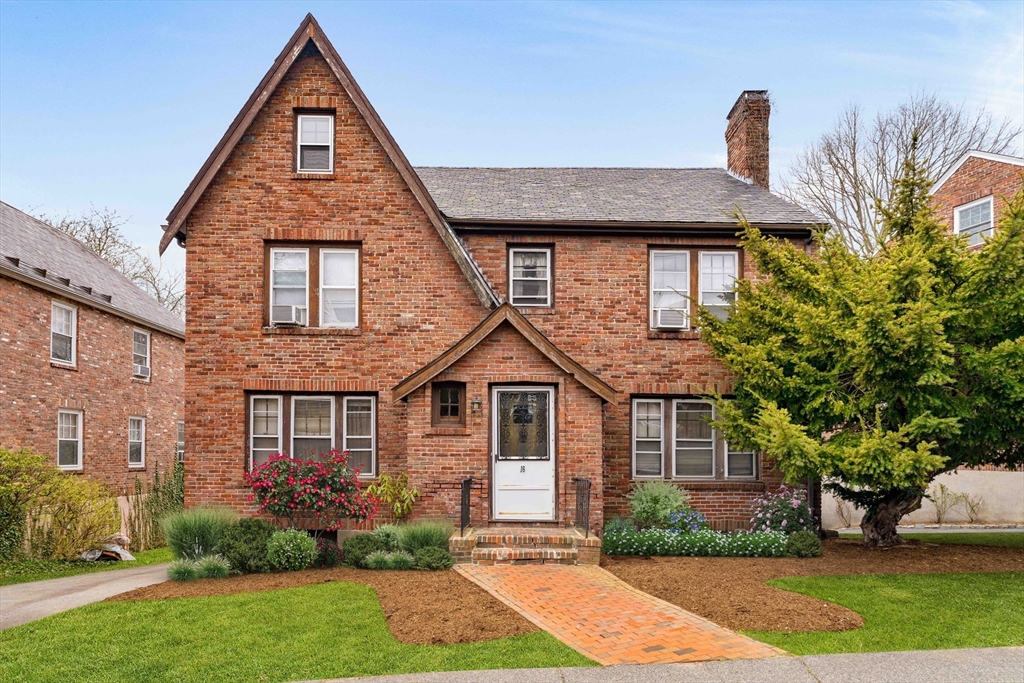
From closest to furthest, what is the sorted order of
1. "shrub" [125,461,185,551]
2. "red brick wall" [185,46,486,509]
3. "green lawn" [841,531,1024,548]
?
"red brick wall" [185,46,486,509], "green lawn" [841,531,1024,548], "shrub" [125,461,185,551]

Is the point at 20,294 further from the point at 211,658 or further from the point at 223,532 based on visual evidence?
the point at 211,658

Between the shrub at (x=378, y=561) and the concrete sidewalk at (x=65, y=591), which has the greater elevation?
the shrub at (x=378, y=561)

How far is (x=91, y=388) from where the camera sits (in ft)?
69.8

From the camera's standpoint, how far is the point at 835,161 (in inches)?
1232

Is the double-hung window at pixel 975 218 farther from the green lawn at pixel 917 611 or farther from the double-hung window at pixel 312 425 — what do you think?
the double-hung window at pixel 312 425

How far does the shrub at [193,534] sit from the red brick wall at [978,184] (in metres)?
20.4

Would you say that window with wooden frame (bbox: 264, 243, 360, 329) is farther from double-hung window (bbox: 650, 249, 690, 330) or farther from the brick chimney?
the brick chimney

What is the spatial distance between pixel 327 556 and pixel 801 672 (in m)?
7.78

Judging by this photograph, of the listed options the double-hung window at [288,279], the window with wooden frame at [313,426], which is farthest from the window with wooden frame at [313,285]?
the window with wooden frame at [313,426]

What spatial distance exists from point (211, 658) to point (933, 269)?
35.1 ft

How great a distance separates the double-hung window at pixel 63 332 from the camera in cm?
1973

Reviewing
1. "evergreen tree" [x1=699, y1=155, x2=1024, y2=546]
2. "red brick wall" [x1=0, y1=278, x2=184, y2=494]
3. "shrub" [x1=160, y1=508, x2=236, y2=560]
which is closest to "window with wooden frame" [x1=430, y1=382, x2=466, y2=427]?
"shrub" [x1=160, y1=508, x2=236, y2=560]

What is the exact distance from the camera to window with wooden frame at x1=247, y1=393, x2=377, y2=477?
14289 millimetres

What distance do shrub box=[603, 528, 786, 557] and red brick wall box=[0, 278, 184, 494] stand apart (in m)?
14.4
